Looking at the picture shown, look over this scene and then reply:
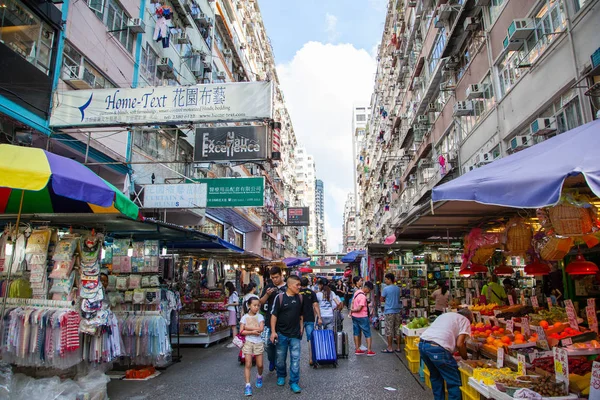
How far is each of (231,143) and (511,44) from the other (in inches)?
323

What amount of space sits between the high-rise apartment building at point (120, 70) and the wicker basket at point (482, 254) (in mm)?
5471

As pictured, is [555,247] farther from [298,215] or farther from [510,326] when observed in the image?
[298,215]

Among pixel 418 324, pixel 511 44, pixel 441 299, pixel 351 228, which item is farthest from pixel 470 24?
pixel 351 228

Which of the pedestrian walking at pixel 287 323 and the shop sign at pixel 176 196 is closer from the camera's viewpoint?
the pedestrian walking at pixel 287 323

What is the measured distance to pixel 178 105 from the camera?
938 cm

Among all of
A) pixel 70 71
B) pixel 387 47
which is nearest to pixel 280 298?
pixel 70 71

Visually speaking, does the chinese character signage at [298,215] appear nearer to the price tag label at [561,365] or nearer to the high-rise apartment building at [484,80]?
the high-rise apartment building at [484,80]

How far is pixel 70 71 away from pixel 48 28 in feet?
3.94

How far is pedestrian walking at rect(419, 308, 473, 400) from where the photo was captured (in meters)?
4.91

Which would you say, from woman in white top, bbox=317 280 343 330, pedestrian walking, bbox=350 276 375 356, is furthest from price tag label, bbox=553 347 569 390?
woman in white top, bbox=317 280 343 330

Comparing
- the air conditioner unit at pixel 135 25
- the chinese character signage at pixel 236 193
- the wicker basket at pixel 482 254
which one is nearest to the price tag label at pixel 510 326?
the wicker basket at pixel 482 254

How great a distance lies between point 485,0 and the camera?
1357 centimetres

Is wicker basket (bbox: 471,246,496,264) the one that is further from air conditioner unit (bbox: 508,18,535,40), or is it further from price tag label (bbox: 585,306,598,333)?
air conditioner unit (bbox: 508,18,535,40)

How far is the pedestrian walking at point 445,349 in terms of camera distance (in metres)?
4.91
